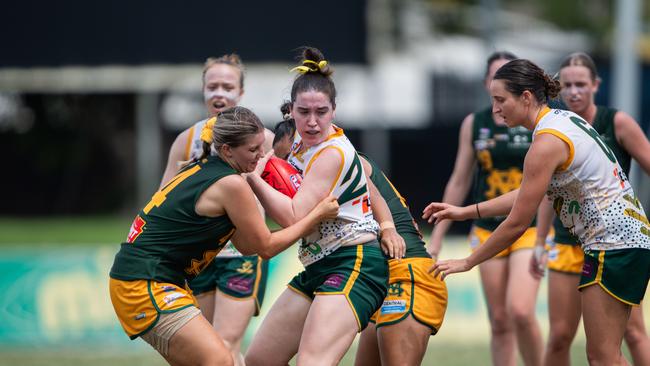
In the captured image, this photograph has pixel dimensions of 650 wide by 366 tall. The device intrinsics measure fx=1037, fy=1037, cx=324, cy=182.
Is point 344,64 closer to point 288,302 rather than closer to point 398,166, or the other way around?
point 398,166

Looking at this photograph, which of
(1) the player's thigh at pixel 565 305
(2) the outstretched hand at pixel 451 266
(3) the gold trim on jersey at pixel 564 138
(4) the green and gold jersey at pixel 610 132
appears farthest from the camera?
(1) the player's thigh at pixel 565 305

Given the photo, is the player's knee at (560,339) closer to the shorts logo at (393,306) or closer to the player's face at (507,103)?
the shorts logo at (393,306)

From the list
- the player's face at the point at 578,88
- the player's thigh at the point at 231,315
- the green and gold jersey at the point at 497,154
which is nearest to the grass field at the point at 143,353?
the green and gold jersey at the point at 497,154

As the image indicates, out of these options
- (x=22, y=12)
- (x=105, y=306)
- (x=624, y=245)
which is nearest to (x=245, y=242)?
(x=624, y=245)

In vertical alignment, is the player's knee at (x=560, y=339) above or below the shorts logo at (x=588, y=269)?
below

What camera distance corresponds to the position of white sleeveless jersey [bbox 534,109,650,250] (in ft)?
16.8

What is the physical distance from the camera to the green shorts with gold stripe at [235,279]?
21.4 feet

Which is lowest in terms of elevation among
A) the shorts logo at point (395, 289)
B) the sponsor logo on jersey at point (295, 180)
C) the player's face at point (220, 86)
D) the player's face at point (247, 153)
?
the shorts logo at point (395, 289)

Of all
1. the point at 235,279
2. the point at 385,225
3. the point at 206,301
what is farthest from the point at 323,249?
the point at 206,301

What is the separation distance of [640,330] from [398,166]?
42.8ft

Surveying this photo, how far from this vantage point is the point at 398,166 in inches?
759

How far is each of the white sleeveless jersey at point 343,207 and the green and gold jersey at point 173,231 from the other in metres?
0.44

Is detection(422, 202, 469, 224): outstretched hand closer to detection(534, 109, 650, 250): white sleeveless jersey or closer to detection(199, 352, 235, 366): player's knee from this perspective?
detection(534, 109, 650, 250): white sleeveless jersey

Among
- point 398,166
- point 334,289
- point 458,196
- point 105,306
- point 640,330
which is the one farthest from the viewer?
point 398,166
